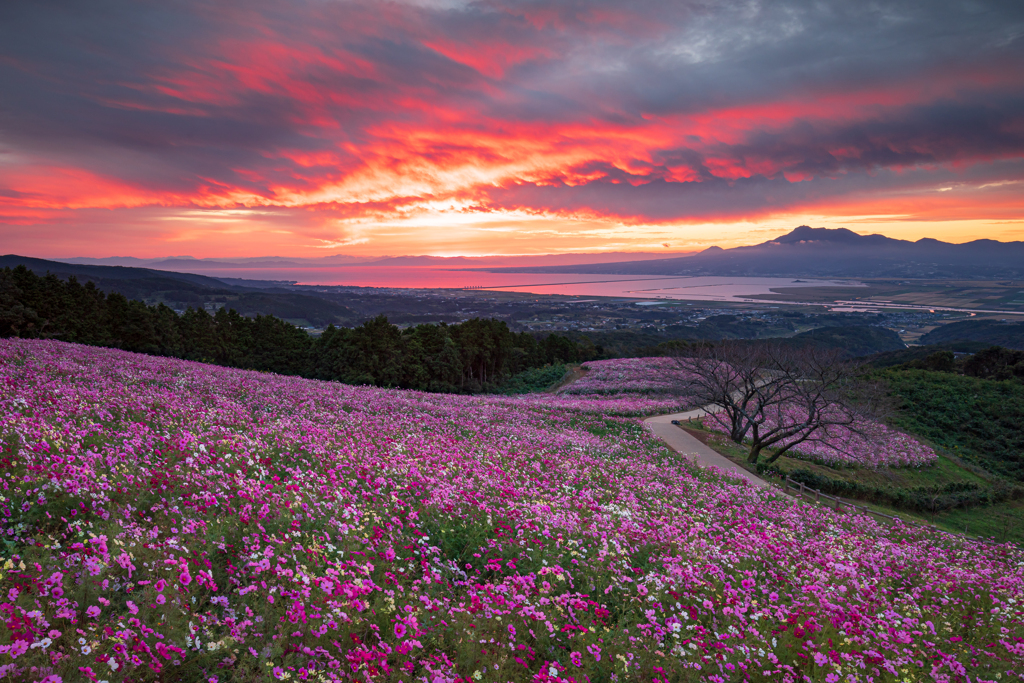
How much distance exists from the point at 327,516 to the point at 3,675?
419 centimetres

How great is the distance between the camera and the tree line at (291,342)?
159 feet

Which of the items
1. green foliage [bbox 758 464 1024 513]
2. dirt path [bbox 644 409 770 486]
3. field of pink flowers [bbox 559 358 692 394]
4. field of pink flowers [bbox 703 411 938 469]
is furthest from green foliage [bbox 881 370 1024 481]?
field of pink flowers [bbox 559 358 692 394]

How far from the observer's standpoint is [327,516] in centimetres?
752

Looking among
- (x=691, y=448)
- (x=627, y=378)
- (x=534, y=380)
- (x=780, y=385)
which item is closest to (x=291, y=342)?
(x=534, y=380)

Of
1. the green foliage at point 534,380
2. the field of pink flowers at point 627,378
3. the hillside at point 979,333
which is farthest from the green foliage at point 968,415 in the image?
the hillside at point 979,333

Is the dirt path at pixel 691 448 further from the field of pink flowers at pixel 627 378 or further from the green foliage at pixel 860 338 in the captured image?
the green foliage at pixel 860 338

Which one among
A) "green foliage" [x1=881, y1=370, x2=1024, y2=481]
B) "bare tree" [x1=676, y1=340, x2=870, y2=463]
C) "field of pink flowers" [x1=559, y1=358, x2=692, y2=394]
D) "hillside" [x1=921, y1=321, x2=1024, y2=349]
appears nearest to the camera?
"bare tree" [x1=676, y1=340, x2=870, y2=463]

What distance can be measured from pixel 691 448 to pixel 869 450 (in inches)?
489

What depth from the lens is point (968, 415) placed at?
119ft

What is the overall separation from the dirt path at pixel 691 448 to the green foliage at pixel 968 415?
55.9 ft

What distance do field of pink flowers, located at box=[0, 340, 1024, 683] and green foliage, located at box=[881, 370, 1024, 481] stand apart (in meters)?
25.1

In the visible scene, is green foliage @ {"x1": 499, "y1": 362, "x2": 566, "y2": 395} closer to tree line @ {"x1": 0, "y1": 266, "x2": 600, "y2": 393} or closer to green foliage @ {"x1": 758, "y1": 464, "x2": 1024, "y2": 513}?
tree line @ {"x1": 0, "y1": 266, "x2": 600, "y2": 393}

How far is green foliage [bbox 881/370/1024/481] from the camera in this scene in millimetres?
31603

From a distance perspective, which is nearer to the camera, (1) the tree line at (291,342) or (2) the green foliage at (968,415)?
(2) the green foliage at (968,415)
